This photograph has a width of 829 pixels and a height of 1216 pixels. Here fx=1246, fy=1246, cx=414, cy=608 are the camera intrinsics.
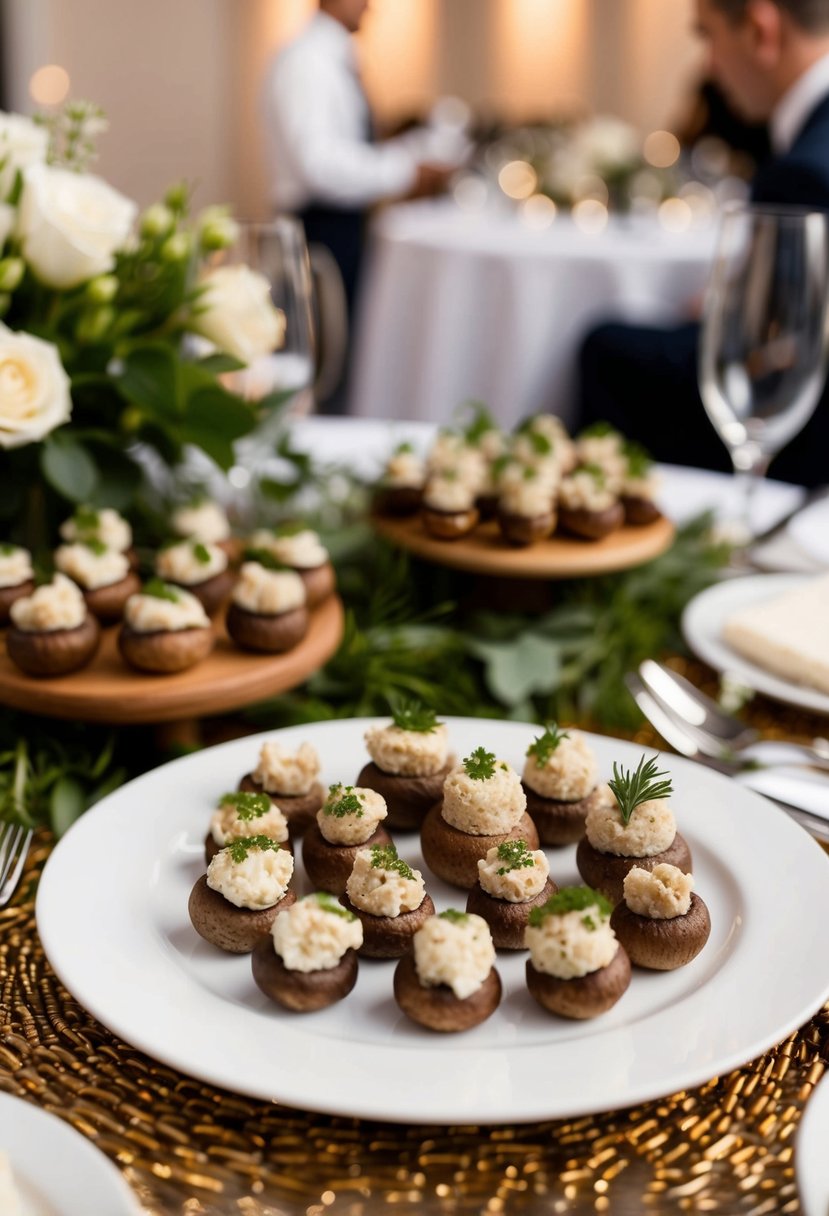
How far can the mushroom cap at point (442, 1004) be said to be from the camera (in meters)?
0.54

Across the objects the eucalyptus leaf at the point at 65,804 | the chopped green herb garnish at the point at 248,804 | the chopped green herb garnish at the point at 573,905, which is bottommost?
the eucalyptus leaf at the point at 65,804

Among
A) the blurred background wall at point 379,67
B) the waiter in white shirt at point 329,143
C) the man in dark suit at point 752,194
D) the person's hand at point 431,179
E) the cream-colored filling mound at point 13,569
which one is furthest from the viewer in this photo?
the blurred background wall at point 379,67

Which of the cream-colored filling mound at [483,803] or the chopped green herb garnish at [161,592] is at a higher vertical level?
the cream-colored filling mound at [483,803]

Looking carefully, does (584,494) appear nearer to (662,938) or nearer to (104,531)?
(104,531)

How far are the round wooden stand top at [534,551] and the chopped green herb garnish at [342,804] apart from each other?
17.2 inches

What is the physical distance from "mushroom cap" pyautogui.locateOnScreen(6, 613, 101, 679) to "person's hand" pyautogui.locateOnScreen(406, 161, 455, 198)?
451 centimetres

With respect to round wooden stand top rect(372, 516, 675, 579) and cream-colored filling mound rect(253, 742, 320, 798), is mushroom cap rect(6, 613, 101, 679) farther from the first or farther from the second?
round wooden stand top rect(372, 516, 675, 579)

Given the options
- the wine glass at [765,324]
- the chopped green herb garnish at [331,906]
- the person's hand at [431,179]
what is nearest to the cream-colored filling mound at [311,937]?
the chopped green herb garnish at [331,906]

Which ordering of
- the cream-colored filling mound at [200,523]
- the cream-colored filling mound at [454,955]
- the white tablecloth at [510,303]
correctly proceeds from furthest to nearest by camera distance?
the white tablecloth at [510,303] → the cream-colored filling mound at [200,523] → the cream-colored filling mound at [454,955]

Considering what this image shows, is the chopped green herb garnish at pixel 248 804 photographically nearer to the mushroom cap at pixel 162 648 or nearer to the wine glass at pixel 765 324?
the mushroom cap at pixel 162 648

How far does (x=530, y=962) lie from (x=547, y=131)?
5914 mm

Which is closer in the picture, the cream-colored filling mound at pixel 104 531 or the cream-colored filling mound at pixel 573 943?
the cream-colored filling mound at pixel 573 943

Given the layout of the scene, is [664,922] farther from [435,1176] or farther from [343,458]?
[343,458]

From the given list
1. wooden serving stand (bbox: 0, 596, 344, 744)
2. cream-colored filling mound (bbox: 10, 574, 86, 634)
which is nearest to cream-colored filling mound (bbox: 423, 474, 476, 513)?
wooden serving stand (bbox: 0, 596, 344, 744)
